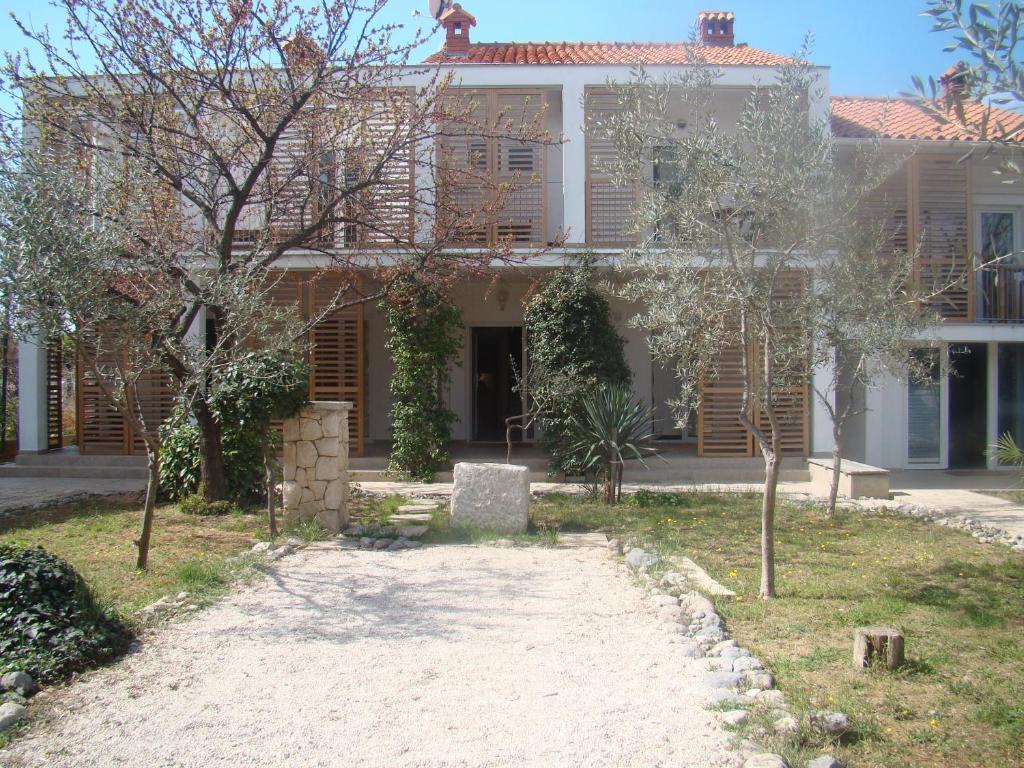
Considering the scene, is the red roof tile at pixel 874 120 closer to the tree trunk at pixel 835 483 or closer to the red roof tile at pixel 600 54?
the red roof tile at pixel 600 54

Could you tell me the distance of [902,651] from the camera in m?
4.52

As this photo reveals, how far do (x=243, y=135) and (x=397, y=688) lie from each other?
287 inches

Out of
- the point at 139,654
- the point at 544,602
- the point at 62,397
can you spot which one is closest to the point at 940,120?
the point at 544,602

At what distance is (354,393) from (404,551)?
5521mm

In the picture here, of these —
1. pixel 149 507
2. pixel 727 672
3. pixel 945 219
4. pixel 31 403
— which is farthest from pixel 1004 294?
pixel 31 403

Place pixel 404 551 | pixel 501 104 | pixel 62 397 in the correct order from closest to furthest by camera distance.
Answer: pixel 404 551, pixel 501 104, pixel 62 397

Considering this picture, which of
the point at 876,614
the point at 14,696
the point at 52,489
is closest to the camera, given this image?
the point at 14,696

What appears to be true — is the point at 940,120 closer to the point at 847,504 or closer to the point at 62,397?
the point at 847,504

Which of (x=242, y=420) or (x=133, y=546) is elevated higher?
(x=242, y=420)

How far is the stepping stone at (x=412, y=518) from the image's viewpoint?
30.0ft

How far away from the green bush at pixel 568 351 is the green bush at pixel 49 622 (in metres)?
7.11

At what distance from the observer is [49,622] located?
186 inches

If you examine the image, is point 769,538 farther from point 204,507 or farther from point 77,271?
point 204,507

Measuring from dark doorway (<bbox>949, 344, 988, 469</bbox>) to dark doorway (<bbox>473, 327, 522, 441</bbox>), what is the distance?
7693mm
